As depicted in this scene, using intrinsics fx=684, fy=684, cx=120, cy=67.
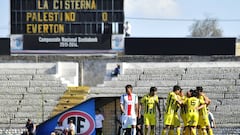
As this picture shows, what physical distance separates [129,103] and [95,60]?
690 inches

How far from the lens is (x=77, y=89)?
32.3 meters

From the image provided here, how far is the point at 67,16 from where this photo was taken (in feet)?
105

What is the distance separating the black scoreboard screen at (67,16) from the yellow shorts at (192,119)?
14.3 m

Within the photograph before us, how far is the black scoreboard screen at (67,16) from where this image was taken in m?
31.8

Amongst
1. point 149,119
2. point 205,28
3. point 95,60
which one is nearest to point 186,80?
point 95,60

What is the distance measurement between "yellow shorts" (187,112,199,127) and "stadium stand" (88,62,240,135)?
10592 millimetres

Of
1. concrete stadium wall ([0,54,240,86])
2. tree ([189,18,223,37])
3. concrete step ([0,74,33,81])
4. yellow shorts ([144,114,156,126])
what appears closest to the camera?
yellow shorts ([144,114,156,126])

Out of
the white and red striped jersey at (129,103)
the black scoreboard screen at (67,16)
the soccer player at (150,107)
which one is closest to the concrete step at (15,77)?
the black scoreboard screen at (67,16)

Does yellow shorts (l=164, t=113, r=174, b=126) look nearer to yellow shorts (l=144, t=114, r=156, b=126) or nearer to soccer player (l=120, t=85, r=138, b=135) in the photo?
yellow shorts (l=144, t=114, r=156, b=126)

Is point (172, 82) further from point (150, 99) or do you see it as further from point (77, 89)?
point (150, 99)

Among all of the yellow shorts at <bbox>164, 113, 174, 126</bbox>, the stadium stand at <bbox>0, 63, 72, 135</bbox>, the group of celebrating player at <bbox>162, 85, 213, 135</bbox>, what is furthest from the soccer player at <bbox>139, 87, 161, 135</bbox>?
the stadium stand at <bbox>0, 63, 72, 135</bbox>

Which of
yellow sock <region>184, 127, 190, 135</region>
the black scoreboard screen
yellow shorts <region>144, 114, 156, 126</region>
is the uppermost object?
the black scoreboard screen

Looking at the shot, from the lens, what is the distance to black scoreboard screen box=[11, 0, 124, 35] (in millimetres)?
31781

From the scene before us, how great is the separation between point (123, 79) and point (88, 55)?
84.3 inches
